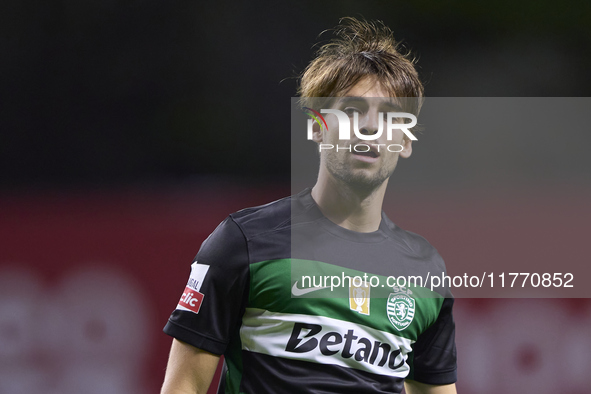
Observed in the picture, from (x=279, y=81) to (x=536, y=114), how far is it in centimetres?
123

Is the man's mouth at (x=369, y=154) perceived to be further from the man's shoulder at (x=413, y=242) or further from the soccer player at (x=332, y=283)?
the man's shoulder at (x=413, y=242)

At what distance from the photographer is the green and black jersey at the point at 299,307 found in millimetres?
1495

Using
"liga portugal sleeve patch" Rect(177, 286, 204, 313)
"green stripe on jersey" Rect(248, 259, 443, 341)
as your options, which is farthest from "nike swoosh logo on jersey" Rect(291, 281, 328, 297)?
"liga portugal sleeve patch" Rect(177, 286, 204, 313)

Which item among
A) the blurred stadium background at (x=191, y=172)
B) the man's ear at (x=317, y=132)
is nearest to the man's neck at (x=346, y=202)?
the man's ear at (x=317, y=132)

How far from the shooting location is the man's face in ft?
5.32

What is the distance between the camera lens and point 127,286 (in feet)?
8.95

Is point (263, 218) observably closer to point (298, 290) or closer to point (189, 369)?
point (298, 290)

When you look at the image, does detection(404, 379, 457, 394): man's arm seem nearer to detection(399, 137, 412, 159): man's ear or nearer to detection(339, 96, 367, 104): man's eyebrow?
detection(399, 137, 412, 159): man's ear

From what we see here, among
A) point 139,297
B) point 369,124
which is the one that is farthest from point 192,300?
point 139,297

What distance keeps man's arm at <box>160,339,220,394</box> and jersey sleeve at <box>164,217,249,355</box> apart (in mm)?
23

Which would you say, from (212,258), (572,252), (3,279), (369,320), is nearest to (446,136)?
(572,252)

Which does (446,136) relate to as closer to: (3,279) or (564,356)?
(564,356)

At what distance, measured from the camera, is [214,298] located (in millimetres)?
1487

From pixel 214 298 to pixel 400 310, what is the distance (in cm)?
48
